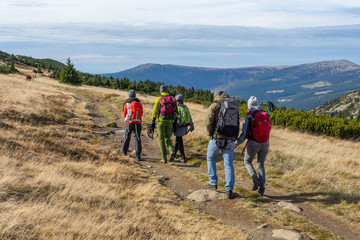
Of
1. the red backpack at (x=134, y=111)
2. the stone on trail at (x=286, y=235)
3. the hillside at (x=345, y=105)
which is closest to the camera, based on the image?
the stone on trail at (x=286, y=235)

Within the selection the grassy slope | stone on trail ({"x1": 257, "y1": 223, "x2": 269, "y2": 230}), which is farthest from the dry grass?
the grassy slope

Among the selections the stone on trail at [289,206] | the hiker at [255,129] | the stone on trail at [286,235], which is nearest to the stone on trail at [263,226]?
the stone on trail at [286,235]

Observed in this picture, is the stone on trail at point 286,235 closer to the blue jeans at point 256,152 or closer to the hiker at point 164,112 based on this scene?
the blue jeans at point 256,152

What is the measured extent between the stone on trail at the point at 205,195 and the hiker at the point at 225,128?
0.25 m

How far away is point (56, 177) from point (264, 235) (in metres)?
4.60

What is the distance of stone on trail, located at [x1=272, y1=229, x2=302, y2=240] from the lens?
5637 millimetres

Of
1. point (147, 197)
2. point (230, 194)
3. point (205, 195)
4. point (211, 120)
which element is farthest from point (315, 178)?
point (147, 197)

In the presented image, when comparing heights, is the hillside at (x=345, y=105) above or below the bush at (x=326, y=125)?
below

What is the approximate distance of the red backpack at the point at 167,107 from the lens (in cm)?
1040

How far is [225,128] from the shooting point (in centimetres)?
736

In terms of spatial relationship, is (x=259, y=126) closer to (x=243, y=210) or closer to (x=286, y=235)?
(x=243, y=210)

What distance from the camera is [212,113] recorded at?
7.65 m

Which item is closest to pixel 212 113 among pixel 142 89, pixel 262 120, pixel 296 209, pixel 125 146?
Result: pixel 262 120

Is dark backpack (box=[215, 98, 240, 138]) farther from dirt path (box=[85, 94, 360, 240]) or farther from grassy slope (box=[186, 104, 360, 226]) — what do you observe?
grassy slope (box=[186, 104, 360, 226])
